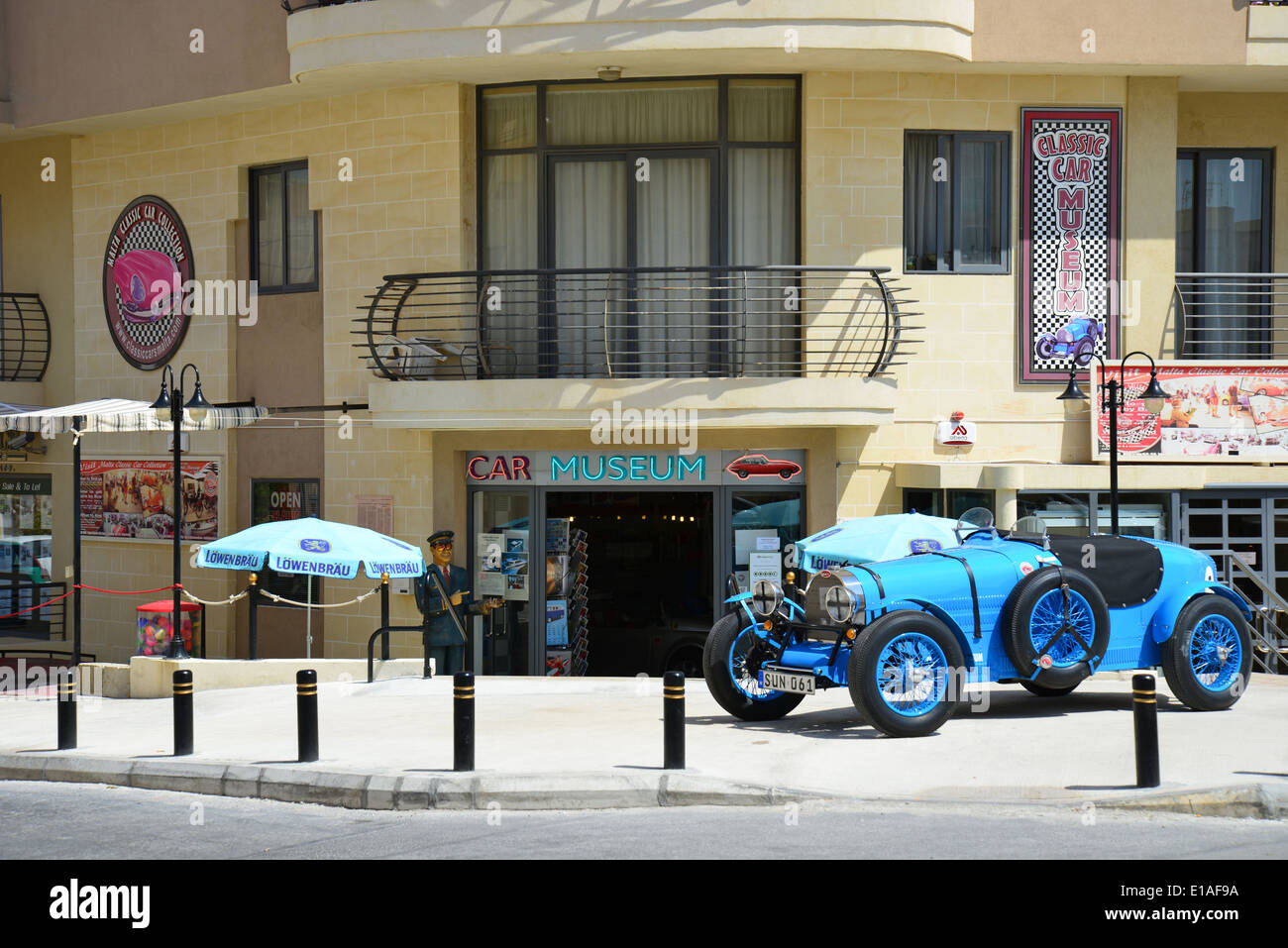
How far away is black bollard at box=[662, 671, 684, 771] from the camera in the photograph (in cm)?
1049

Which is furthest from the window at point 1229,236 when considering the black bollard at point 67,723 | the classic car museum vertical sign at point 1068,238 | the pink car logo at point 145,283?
the black bollard at point 67,723

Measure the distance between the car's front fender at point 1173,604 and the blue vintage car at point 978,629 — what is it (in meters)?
0.01

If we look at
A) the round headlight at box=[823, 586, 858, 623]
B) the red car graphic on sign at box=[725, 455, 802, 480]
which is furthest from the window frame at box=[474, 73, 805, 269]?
the round headlight at box=[823, 586, 858, 623]

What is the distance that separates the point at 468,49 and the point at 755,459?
18.0ft

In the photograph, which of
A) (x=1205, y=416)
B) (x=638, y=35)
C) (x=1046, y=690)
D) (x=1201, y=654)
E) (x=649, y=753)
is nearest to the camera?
(x=649, y=753)

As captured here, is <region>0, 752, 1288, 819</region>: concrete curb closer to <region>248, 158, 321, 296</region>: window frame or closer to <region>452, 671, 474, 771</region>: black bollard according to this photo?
<region>452, 671, 474, 771</region>: black bollard

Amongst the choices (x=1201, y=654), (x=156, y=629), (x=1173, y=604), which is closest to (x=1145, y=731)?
(x=1173, y=604)

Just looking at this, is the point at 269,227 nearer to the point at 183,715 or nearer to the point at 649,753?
the point at 183,715

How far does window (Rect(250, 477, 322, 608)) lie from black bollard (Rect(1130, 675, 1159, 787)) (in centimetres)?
1147

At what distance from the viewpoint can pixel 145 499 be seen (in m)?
20.5

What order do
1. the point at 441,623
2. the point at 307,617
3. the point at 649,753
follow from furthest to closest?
1. the point at 307,617
2. the point at 441,623
3. the point at 649,753

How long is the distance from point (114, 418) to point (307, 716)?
772 cm

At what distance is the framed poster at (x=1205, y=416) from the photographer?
1731 centimetres

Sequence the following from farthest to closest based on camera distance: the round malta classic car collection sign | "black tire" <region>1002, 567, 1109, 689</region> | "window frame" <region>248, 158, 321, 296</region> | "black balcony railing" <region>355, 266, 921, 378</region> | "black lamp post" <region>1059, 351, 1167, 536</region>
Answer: the round malta classic car collection sign → "window frame" <region>248, 158, 321, 296</region> → "black balcony railing" <region>355, 266, 921, 378</region> → "black lamp post" <region>1059, 351, 1167, 536</region> → "black tire" <region>1002, 567, 1109, 689</region>
